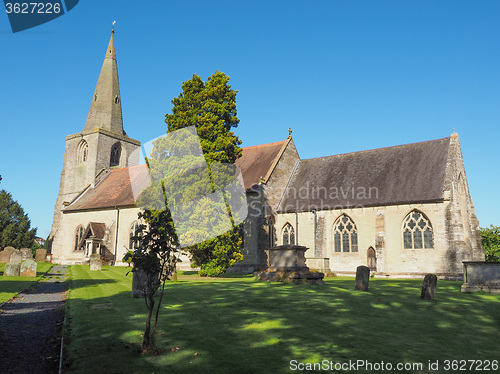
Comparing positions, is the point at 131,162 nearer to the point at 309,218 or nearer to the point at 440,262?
the point at 309,218

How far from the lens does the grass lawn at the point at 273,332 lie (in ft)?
20.8

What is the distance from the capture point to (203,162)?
25.1 m

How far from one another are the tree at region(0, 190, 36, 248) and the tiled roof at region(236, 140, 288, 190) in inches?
1333

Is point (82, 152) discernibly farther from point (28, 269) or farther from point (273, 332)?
point (273, 332)

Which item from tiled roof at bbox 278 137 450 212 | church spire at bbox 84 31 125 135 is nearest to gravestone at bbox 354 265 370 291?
tiled roof at bbox 278 137 450 212

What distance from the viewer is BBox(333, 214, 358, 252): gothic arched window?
30.0m

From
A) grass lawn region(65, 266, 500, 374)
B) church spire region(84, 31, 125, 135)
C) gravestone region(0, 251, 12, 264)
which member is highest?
church spire region(84, 31, 125, 135)

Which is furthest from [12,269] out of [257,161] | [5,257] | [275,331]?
[257,161]

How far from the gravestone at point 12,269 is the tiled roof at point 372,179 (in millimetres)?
19962

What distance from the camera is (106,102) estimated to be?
48.4 metres

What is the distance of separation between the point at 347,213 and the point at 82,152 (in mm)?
35579

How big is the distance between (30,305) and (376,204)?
78.0ft

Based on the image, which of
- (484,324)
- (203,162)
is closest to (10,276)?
(203,162)

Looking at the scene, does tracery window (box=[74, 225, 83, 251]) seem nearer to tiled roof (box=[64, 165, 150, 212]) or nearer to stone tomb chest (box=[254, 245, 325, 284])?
tiled roof (box=[64, 165, 150, 212])
